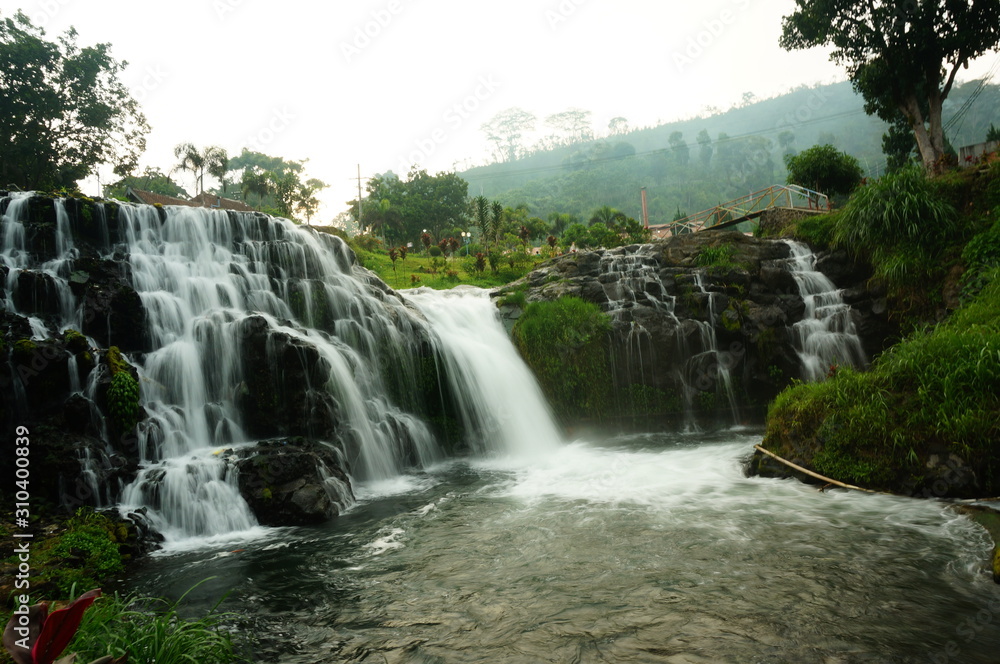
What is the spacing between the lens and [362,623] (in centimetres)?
431

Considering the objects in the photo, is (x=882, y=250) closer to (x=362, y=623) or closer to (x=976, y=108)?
(x=362, y=623)

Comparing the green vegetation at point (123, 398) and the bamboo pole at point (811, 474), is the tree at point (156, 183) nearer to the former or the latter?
the green vegetation at point (123, 398)

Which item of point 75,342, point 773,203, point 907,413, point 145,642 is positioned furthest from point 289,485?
point 773,203

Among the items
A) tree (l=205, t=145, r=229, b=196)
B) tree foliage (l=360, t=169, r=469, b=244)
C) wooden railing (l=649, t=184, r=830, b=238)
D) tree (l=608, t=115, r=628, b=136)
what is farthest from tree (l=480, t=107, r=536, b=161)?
wooden railing (l=649, t=184, r=830, b=238)

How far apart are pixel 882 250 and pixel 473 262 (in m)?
15.5

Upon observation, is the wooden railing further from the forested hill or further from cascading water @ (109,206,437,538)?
the forested hill

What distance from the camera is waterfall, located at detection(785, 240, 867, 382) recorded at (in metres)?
11.9

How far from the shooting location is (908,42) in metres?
16.3

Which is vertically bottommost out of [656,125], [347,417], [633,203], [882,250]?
[347,417]

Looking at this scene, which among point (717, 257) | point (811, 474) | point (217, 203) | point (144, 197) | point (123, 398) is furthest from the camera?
point (217, 203)

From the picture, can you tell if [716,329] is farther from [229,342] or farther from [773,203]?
[229,342]

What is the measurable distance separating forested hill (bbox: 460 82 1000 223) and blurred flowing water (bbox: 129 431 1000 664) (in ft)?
222

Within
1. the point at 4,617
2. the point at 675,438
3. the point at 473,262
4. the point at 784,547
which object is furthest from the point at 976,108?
the point at 4,617

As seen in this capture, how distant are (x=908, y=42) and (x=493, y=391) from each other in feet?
54.1
